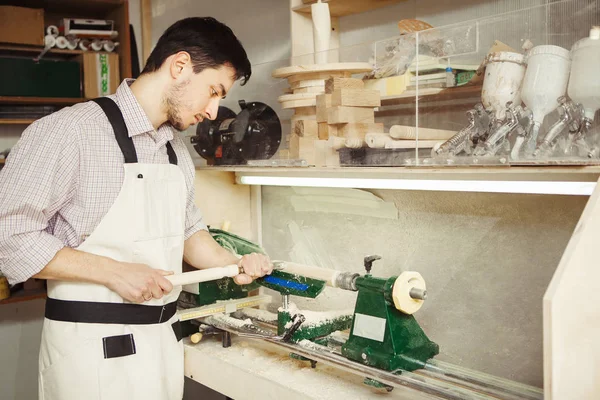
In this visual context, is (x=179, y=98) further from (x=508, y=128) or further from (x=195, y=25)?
(x=508, y=128)

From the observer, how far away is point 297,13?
240cm

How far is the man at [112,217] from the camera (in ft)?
5.33

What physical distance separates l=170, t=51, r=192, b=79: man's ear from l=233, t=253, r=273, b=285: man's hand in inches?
25.1

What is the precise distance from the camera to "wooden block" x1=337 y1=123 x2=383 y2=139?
1.75 m

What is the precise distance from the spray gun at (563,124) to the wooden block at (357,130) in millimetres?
509

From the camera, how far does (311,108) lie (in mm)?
1967

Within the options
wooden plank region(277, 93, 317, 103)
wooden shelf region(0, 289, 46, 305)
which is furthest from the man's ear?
wooden shelf region(0, 289, 46, 305)

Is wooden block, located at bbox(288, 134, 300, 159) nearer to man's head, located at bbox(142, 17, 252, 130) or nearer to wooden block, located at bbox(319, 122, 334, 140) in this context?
wooden block, located at bbox(319, 122, 334, 140)

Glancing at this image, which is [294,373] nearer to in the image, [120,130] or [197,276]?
[197,276]

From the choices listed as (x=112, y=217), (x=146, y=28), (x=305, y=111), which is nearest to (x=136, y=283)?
(x=112, y=217)

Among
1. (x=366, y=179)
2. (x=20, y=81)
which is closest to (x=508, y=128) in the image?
(x=366, y=179)

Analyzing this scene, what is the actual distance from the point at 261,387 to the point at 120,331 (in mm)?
461

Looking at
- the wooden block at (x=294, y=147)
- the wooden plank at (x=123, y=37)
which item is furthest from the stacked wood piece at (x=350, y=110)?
the wooden plank at (x=123, y=37)

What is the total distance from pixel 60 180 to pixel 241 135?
0.75 metres
